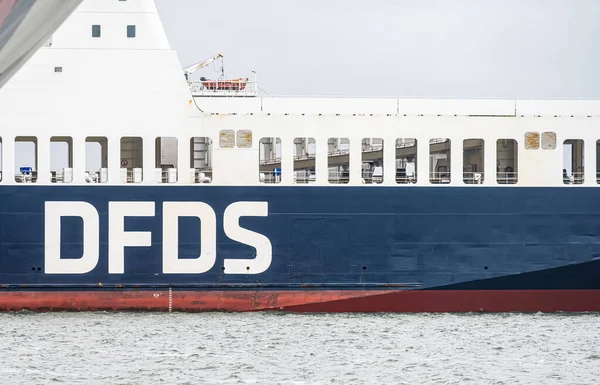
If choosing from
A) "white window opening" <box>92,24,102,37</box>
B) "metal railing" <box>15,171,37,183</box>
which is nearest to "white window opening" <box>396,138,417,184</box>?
"white window opening" <box>92,24,102,37</box>

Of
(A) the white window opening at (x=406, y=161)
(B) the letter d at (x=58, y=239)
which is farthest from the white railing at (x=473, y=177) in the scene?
(B) the letter d at (x=58, y=239)

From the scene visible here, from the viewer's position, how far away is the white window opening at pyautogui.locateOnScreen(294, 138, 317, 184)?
57.1 feet

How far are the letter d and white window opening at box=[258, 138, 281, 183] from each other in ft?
11.7

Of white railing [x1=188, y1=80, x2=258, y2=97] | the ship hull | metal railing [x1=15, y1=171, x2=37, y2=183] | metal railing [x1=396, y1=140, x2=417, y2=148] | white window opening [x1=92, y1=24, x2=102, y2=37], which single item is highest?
white window opening [x1=92, y1=24, x2=102, y2=37]

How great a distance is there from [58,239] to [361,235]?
6.01 meters

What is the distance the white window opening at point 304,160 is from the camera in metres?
17.4

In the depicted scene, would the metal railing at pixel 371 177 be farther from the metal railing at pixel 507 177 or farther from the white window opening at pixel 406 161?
the metal railing at pixel 507 177

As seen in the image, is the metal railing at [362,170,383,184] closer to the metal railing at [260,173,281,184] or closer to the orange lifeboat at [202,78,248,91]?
the metal railing at [260,173,281,184]

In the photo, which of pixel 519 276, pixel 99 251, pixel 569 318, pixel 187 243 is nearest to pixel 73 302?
pixel 99 251

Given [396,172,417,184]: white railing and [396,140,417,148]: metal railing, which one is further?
[396,140,417,148]: metal railing

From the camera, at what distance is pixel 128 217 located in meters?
16.5

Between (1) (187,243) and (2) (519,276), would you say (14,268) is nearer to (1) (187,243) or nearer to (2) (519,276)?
(1) (187,243)

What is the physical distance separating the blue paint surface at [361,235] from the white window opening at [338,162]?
0.57 meters

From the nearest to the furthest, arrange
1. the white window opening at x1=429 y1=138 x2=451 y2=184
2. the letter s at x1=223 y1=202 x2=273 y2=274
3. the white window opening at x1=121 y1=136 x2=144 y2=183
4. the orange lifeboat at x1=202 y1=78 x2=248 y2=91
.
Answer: the letter s at x1=223 y1=202 x2=273 y2=274, the white window opening at x1=429 y1=138 x2=451 y2=184, the white window opening at x1=121 y1=136 x2=144 y2=183, the orange lifeboat at x1=202 y1=78 x2=248 y2=91
